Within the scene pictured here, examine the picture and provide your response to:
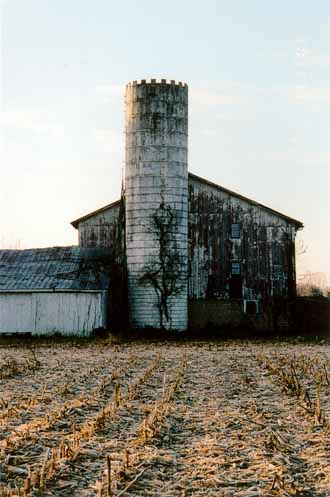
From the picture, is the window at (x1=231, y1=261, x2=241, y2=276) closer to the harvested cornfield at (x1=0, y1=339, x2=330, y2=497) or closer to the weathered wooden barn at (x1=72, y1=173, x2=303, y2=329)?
the weathered wooden barn at (x1=72, y1=173, x2=303, y2=329)

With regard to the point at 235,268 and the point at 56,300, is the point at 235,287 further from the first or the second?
the point at 56,300

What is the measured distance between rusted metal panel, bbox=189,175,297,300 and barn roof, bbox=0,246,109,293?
13.9 feet

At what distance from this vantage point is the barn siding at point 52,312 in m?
33.3

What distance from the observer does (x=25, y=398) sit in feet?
44.2

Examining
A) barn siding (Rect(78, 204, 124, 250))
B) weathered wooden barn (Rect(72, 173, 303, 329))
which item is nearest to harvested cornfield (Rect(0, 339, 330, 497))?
weathered wooden barn (Rect(72, 173, 303, 329))

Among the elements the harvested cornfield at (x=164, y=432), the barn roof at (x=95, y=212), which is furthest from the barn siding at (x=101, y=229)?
the harvested cornfield at (x=164, y=432)

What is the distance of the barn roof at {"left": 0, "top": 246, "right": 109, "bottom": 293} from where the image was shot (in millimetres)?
33812

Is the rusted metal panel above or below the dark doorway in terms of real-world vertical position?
above

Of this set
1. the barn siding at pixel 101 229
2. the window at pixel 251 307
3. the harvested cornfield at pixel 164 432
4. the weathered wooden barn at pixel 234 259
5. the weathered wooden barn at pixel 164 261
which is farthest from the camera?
the barn siding at pixel 101 229

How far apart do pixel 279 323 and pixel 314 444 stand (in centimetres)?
2679

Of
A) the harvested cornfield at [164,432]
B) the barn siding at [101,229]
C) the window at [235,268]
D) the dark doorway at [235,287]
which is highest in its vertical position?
the barn siding at [101,229]

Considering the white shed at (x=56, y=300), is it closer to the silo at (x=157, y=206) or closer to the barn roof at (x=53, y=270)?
the barn roof at (x=53, y=270)

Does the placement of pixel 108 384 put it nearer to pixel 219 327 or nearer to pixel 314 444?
pixel 314 444

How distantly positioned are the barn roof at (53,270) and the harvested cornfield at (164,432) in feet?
47.1
